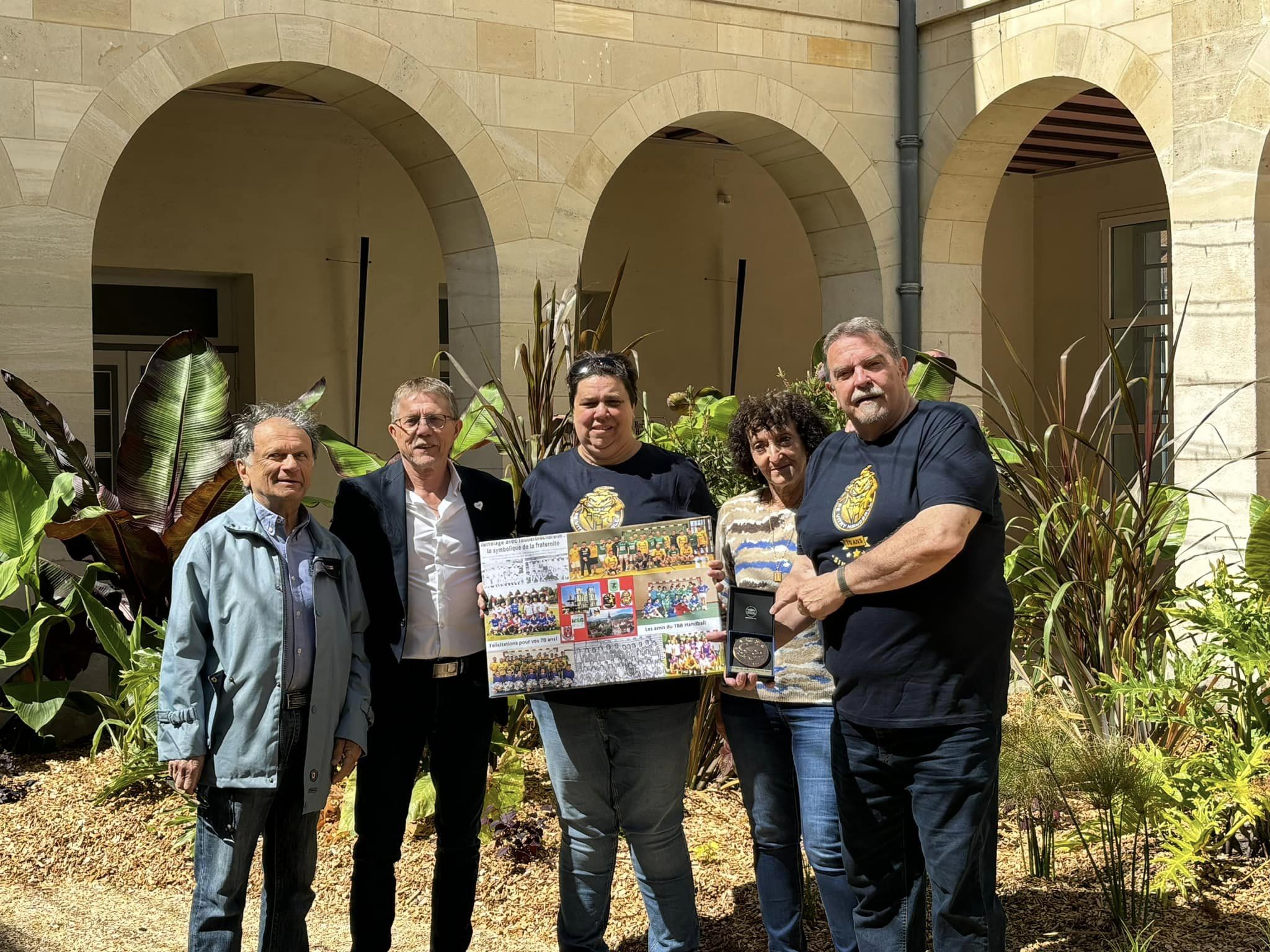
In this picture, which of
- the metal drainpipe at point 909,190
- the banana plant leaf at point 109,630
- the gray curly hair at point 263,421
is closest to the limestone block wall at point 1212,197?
the metal drainpipe at point 909,190

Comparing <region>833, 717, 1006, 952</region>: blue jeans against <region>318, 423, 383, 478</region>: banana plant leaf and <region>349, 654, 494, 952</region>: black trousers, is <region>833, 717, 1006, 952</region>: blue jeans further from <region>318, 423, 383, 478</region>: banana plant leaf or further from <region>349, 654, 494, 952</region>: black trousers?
<region>318, 423, 383, 478</region>: banana plant leaf

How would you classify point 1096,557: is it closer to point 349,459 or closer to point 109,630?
point 349,459

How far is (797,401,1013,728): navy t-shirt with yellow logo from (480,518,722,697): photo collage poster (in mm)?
451

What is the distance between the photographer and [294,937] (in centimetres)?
339

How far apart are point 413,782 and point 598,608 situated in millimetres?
660

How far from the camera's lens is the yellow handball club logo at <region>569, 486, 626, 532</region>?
350cm

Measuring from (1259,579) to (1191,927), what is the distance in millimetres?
1420

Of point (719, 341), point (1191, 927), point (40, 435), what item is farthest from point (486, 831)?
point (719, 341)

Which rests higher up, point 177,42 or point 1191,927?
point 177,42

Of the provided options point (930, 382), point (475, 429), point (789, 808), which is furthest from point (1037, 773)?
point (475, 429)

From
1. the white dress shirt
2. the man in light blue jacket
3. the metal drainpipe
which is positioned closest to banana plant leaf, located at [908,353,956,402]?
the metal drainpipe

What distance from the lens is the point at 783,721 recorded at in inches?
137

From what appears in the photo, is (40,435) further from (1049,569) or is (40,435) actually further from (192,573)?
(1049,569)

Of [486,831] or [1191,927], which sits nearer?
[1191,927]
